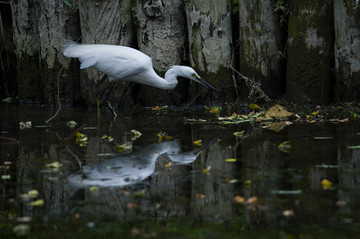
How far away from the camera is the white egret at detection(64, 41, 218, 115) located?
23.6 ft

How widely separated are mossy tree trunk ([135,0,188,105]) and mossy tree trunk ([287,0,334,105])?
187cm

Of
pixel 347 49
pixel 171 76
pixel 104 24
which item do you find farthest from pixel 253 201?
pixel 104 24

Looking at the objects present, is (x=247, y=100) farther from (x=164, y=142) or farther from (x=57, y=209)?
(x=57, y=209)

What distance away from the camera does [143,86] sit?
332 inches

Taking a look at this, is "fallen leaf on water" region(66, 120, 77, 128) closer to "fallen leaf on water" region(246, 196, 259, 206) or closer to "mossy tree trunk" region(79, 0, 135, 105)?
"mossy tree trunk" region(79, 0, 135, 105)

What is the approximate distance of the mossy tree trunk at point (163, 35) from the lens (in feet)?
25.6

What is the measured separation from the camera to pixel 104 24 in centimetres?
809

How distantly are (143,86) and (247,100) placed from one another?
183 centimetres

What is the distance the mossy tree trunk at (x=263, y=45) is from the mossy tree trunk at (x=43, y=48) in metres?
3.03

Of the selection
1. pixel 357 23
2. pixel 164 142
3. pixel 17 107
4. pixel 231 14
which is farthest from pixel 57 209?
pixel 17 107

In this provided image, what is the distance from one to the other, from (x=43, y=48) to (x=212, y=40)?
120 inches

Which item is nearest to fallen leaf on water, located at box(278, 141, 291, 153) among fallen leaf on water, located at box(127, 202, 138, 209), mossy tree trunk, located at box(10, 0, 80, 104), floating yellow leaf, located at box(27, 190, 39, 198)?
fallen leaf on water, located at box(127, 202, 138, 209)

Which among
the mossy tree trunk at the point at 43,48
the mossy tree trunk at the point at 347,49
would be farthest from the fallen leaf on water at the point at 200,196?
the mossy tree trunk at the point at 43,48

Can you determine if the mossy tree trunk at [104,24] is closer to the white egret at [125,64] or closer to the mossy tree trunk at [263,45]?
the white egret at [125,64]
